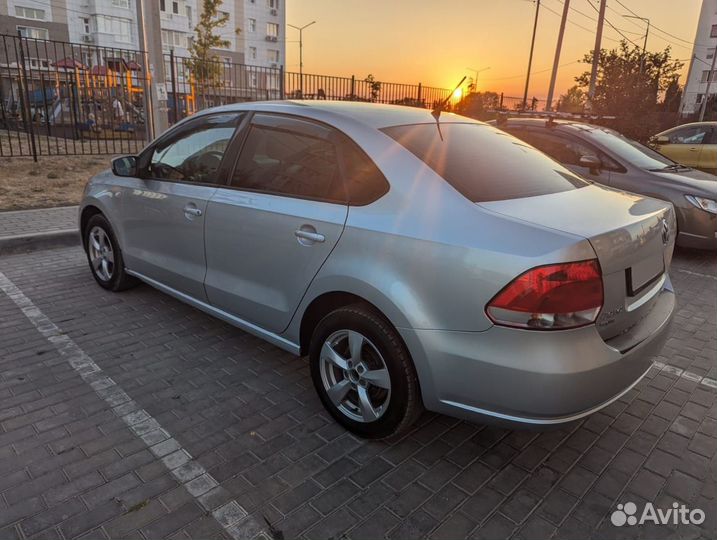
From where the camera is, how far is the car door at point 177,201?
3.62 meters

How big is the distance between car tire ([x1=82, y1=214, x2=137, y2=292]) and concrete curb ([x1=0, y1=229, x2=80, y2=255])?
56.6 inches

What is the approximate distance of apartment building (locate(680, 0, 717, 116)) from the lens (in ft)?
199

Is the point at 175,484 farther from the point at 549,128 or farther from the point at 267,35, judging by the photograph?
the point at 267,35

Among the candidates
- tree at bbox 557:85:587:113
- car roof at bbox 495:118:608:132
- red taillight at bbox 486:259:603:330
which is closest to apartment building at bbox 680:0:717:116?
tree at bbox 557:85:587:113

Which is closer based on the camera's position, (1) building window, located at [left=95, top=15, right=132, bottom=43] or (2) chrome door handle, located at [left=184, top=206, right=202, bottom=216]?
(2) chrome door handle, located at [left=184, top=206, right=202, bottom=216]

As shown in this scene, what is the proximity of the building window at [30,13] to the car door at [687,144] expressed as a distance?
5649cm

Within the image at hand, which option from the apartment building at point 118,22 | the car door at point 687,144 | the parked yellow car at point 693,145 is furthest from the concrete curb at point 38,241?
the apartment building at point 118,22

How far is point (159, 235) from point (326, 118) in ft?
5.82

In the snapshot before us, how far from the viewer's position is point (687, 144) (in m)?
12.5

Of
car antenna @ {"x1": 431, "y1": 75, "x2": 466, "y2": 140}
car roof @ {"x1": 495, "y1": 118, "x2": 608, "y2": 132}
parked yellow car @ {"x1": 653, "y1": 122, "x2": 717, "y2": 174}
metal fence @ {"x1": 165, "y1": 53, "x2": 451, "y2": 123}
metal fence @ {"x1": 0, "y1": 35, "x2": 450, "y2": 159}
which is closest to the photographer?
car antenna @ {"x1": 431, "y1": 75, "x2": 466, "y2": 140}

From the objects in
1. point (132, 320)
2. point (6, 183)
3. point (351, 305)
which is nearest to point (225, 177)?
point (351, 305)

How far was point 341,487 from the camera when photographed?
2488 mm

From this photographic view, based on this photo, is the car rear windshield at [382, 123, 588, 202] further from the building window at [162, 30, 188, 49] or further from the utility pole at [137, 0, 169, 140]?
the building window at [162, 30, 188, 49]

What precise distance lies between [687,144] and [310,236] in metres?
12.9
